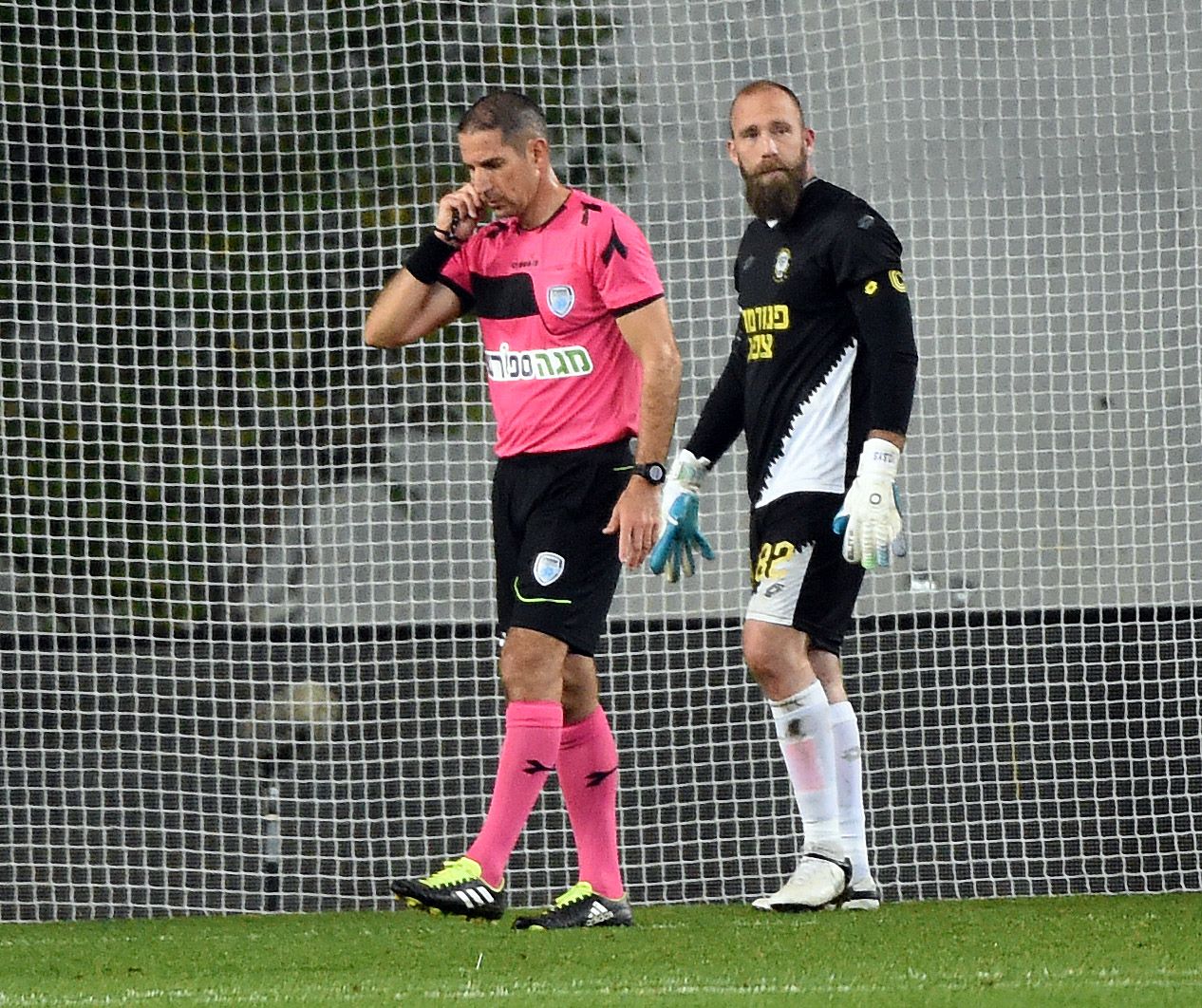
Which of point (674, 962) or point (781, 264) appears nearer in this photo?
point (674, 962)

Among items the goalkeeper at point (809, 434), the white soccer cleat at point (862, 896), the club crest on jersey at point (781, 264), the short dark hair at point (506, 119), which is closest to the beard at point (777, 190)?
the goalkeeper at point (809, 434)

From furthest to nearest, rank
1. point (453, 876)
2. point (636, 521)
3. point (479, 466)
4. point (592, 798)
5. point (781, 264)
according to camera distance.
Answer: point (479, 466) < point (781, 264) < point (592, 798) < point (636, 521) < point (453, 876)

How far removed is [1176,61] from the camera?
24.0 ft

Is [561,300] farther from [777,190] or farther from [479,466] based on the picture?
[479,466]

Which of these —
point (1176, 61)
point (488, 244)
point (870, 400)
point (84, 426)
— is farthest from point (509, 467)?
point (1176, 61)

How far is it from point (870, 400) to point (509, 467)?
912 mm

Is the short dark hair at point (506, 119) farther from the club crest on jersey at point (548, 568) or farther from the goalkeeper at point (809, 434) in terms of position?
the club crest on jersey at point (548, 568)

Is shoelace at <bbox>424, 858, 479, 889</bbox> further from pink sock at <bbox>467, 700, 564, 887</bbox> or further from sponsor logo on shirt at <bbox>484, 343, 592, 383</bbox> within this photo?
sponsor logo on shirt at <bbox>484, 343, 592, 383</bbox>

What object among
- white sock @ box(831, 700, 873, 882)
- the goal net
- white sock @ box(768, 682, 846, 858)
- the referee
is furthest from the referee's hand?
the goal net

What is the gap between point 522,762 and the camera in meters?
4.36

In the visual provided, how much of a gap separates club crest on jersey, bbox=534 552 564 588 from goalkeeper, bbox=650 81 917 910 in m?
0.60

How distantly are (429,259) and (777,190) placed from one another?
3.09ft

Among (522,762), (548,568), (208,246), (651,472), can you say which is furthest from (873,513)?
(208,246)

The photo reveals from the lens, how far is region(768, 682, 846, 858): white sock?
480 cm
